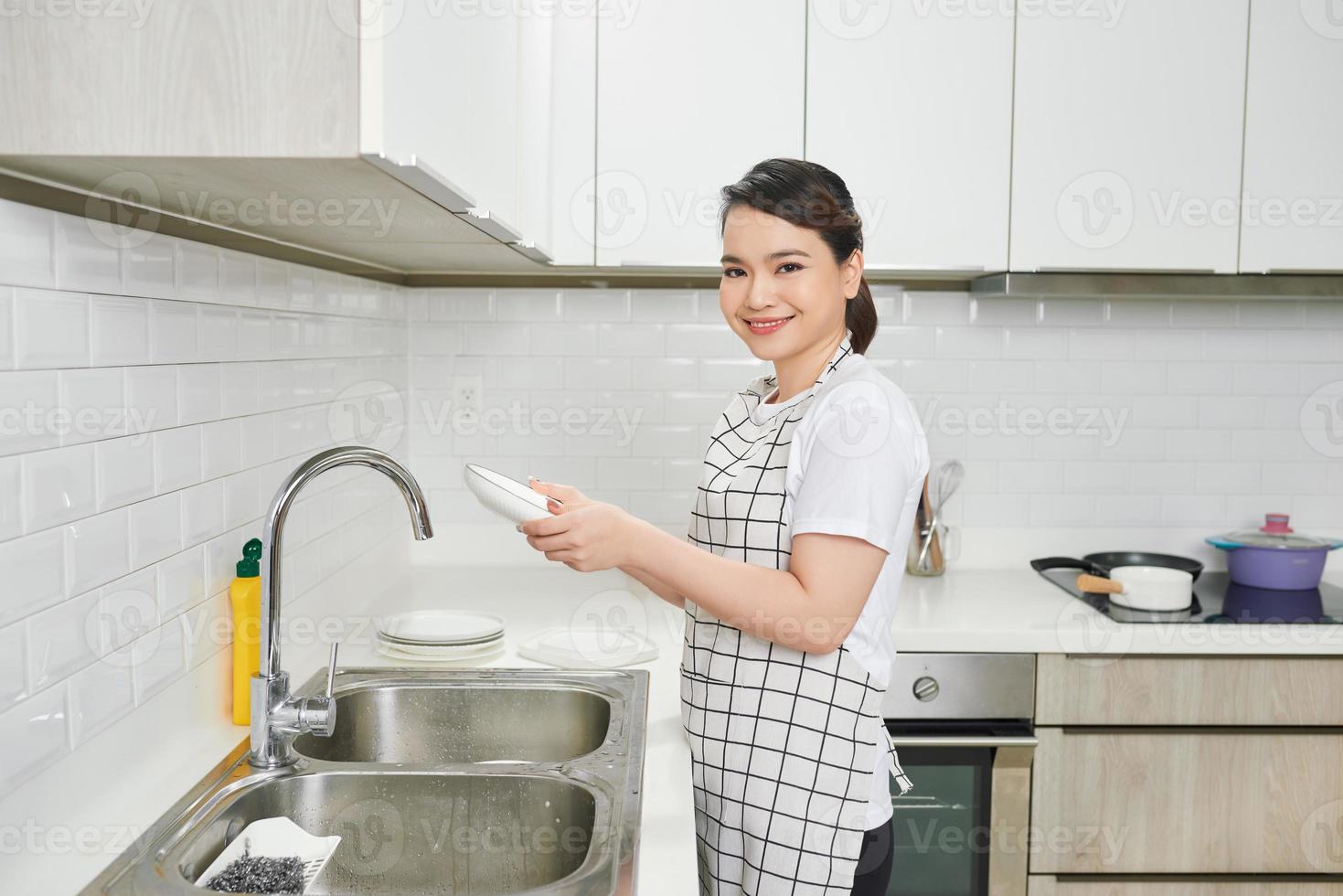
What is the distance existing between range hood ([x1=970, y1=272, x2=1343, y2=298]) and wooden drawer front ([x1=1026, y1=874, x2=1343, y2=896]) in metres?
1.17

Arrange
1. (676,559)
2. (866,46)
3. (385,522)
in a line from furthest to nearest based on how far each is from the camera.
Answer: (385,522), (866,46), (676,559)

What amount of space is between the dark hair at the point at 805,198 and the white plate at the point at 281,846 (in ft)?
2.95

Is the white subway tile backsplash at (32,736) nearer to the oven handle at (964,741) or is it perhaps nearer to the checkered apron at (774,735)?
the checkered apron at (774,735)

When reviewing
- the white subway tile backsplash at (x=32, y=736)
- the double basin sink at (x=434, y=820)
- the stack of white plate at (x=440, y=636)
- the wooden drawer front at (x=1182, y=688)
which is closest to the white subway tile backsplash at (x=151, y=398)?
the white subway tile backsplash at (x=32, y=736)

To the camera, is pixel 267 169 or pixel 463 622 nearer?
pixel 267 169

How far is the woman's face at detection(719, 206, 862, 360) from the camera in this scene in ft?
4.55

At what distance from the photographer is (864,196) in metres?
2.26

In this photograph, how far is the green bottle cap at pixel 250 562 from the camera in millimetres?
1542

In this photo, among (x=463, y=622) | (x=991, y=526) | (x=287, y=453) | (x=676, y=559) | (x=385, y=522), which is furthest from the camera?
(x=991, y=526)

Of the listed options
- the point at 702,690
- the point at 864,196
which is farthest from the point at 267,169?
the point at 864,196

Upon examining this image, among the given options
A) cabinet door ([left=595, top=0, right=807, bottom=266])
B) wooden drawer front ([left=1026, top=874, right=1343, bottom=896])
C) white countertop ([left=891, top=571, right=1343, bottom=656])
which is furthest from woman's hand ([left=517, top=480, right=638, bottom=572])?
wooden drawer front ([left=1026, top=874, right=1343, bottom=896])

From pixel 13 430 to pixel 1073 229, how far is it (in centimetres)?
194

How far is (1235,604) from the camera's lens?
2.30 meters

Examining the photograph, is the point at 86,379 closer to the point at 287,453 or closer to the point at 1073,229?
the point at 287,453
